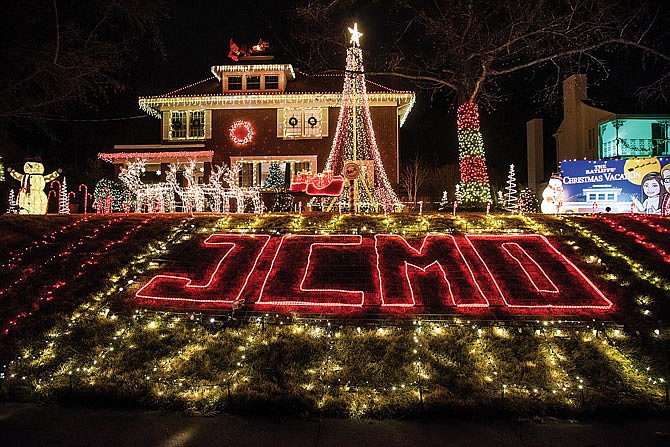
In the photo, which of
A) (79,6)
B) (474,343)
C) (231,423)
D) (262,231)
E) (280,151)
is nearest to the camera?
(231,423)

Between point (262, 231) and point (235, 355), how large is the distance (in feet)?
16.3

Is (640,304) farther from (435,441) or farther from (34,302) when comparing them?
(34,302)

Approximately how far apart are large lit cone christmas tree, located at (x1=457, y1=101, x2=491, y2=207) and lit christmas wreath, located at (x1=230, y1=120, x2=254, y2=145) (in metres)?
11.4

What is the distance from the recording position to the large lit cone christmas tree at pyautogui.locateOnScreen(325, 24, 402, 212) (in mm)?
14969

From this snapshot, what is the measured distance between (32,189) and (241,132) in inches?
480

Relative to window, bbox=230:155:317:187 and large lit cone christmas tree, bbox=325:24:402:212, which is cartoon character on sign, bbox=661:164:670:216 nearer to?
large lit cone christmas tree, bbox=325:24:402:212

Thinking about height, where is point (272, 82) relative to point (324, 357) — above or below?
above

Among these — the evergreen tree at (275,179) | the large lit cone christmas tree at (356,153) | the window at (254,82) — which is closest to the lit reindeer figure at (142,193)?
the evergreen tree at (275,179)

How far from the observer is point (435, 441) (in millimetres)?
5176

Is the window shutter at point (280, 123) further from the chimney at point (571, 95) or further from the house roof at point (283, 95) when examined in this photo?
the chimney at point (571, 95)

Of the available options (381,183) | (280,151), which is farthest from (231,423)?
(280,151)

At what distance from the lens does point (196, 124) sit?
26.8 meters

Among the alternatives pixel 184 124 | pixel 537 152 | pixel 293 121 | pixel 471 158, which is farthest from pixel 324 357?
pixel 537 152

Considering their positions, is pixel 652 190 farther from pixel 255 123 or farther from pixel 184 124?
pixel 184 124
